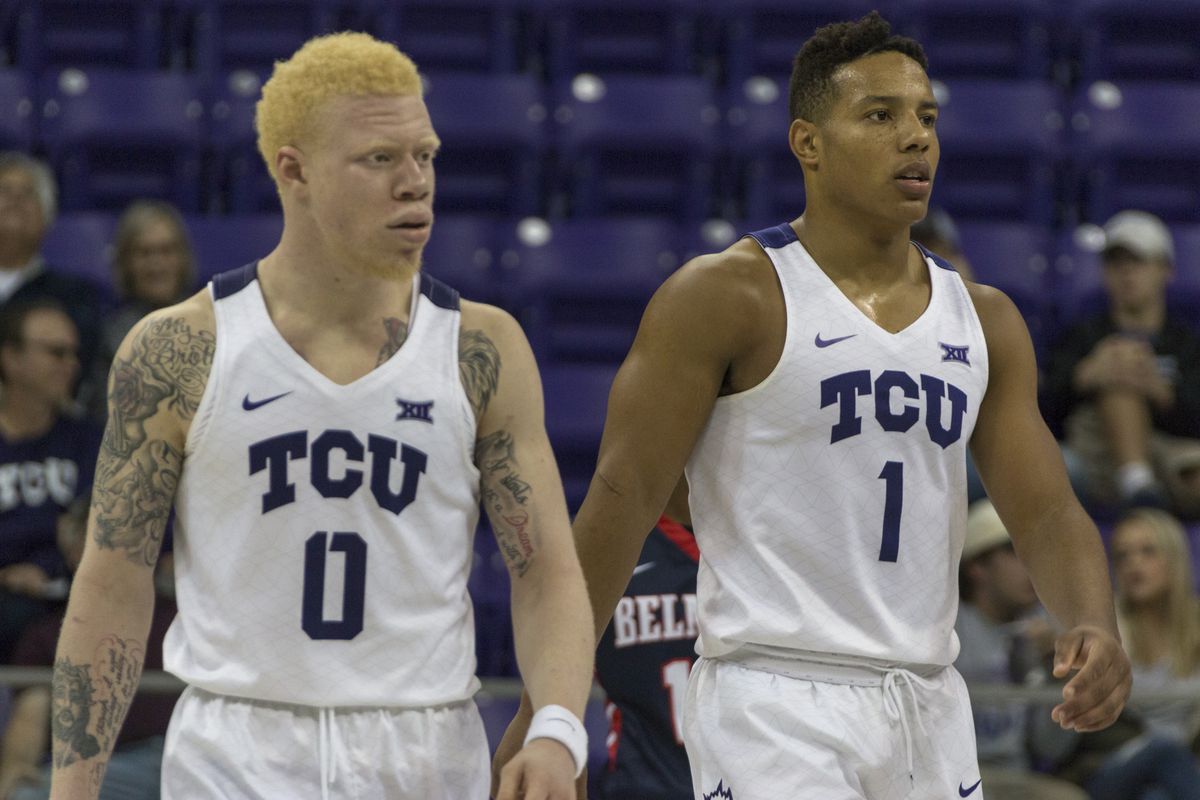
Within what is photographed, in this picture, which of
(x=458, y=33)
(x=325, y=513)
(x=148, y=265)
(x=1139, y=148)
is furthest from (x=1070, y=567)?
(x=458, y=33)

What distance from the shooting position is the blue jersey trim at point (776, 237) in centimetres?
395

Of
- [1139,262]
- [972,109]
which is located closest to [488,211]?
[972,109]

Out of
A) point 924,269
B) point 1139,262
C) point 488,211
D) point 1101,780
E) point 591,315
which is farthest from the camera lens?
point 488,211

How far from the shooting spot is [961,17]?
9062 mm

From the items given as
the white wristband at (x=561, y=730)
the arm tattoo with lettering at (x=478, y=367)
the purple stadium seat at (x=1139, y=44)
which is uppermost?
the purple stadium seat at (x=1139, y=44)

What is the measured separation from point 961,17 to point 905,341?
564cm

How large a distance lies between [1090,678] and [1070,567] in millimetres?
373

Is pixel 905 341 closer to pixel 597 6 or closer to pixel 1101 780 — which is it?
pixel 1101 780

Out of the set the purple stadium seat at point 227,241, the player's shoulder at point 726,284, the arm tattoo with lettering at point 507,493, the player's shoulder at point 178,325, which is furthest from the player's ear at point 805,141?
the purple stadium seat at point 227,241

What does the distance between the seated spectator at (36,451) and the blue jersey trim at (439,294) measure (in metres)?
3.18

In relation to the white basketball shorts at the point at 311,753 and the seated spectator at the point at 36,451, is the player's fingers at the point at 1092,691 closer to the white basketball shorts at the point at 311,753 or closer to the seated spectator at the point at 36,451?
the white basketball shorts at the point at 311,753

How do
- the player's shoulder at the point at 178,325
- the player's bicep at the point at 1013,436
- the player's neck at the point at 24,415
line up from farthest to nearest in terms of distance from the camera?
the player's neck at the point at 24,415 < the player's bicep at the point at 1013,436 < the player's shoulder at the point at 178,325

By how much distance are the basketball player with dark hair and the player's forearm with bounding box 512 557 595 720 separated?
59cm

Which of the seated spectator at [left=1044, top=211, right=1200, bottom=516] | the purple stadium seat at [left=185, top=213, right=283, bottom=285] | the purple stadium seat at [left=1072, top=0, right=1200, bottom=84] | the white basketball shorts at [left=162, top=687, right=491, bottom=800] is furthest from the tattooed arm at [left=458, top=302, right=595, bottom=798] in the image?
the purple stadium seat at [left=1072, top=0, right=1200, bottom=84]
